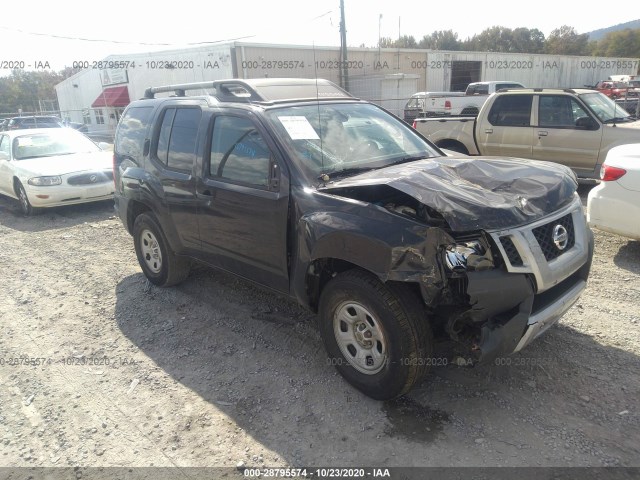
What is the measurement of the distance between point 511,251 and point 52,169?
349 inches

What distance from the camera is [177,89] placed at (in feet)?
16.4

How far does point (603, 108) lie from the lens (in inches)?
326

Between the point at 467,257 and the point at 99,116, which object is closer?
→ the point at 467,257

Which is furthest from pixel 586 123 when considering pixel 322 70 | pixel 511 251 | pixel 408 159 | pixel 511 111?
pixel 322 70

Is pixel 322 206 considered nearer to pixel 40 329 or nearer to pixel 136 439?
pixel 136 439

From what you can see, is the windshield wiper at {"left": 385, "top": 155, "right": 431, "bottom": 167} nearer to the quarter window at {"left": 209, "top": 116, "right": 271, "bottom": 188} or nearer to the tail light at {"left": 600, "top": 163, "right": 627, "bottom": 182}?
the quarter window at {"left": 209, "top": 116, "right": 271, "bottom": 188}

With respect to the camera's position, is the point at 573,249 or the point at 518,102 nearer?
the point at 573,249

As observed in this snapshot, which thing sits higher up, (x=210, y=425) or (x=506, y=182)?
(x=506, y=182)

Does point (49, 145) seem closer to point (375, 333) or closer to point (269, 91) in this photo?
point (269, 91)

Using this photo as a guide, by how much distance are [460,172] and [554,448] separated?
1.83 m

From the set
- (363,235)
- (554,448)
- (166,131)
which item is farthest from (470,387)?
(166,131)

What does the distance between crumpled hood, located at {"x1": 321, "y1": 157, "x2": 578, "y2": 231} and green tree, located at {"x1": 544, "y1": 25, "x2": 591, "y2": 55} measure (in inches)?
2816

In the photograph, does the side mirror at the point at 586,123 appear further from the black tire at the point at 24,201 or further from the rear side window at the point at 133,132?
the black tire at the point at 24,201

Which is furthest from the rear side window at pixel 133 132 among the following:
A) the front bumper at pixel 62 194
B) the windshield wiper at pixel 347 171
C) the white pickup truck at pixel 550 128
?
the white pickup truck at pixel 550 128
